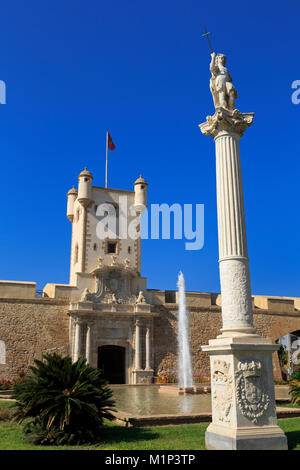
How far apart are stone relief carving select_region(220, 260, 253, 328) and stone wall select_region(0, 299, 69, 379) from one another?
17739 mm

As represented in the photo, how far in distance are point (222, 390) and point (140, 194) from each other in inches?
850

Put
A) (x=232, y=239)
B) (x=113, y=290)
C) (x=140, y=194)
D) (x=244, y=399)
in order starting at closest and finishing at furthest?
(x=244, y=399) < (x=232, y=239) < (x=113, y=290) < (x=140, y=194)

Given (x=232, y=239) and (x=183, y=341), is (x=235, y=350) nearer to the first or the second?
(x=232, y=239)

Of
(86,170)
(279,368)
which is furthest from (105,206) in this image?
(279,368)

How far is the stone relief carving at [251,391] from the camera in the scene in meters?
6.35

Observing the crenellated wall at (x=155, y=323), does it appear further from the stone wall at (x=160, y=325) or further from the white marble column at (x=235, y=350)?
the white marble column at (x=235, y=350)

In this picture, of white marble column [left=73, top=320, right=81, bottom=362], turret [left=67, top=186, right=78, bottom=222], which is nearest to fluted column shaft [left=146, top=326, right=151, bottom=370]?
white marble column [left=73, top=320, right=81, bottom=362]

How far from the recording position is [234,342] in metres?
6.54

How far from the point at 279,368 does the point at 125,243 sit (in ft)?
43.7

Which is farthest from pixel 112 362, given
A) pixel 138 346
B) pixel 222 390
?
pixel 222 390

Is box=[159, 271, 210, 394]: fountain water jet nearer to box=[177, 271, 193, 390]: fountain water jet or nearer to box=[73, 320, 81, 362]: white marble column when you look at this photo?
box=[177, 271, 193, 390]: fountain water jet

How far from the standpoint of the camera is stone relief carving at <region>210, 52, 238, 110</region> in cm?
825

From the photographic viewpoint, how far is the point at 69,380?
7.49 metres
